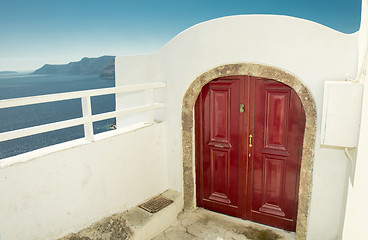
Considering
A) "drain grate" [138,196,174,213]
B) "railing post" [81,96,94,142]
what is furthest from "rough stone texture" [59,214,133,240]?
"railing post" [81,96,94,142]

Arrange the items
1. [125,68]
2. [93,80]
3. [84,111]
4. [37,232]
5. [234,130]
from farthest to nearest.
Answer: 1. [93,80]
2. [125,68]
3. [234,130]
4. [84,111]
5. [37,232]

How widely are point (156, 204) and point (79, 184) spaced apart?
1305 mm

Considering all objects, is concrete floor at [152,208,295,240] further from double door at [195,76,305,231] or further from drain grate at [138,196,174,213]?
drain grate at [138,196,174,213]

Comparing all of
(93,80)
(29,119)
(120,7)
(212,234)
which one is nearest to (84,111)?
(212,234)

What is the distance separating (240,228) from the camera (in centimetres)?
367

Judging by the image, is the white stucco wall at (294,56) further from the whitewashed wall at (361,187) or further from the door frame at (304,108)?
the whitewashed wall at (361,187)

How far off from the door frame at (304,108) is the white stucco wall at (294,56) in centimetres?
6

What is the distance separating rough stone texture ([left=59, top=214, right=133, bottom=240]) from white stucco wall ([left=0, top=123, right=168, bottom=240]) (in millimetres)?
76

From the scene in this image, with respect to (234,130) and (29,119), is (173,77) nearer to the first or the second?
(234,130)

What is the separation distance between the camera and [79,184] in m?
2.93

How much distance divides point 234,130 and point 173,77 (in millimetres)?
1256

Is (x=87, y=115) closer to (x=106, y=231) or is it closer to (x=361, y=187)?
(x=106, y=231)

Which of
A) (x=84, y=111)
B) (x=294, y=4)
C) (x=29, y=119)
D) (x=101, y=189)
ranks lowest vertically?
(x=29, y=119)

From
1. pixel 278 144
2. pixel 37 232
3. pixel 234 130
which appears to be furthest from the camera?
pixel 234 130
